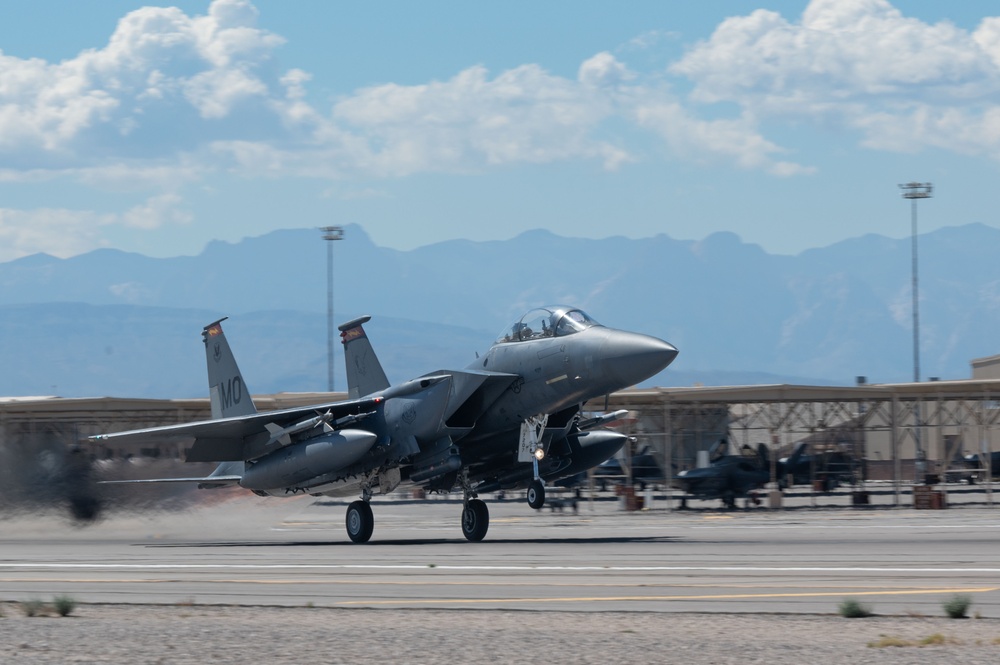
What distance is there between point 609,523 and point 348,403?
1070cm

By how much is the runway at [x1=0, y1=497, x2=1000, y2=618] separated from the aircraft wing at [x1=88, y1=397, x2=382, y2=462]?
187cm

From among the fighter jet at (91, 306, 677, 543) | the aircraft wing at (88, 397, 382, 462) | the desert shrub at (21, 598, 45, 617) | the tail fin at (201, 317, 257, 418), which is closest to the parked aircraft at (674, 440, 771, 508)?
the fighter jet at (91, 306, 677, 543)

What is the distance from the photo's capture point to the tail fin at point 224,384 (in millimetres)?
28484

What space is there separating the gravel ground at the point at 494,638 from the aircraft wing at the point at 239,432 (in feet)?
40.4

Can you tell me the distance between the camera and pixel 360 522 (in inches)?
997

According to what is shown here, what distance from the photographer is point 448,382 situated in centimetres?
2377

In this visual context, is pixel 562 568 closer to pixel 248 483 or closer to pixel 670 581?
pixel 670 581

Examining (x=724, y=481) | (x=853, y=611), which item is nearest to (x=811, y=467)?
(x=724, y=481)

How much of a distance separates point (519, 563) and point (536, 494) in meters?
3.54

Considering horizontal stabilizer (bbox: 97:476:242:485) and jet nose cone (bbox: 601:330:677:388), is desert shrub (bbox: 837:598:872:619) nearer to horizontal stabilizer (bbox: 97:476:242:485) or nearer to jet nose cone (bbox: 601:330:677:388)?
jet nose cone (bbox: 601:330:677:388)

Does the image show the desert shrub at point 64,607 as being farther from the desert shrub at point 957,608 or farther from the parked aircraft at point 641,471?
the parked aircraft at point 641,471

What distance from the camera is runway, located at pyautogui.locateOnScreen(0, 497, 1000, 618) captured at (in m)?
13.5

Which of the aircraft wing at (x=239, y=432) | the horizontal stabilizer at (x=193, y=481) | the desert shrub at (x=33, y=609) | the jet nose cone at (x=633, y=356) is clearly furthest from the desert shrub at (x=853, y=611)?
the horizontal stabilizer at (x=193, y=481)

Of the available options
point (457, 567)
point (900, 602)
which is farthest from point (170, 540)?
point (900, 602)
